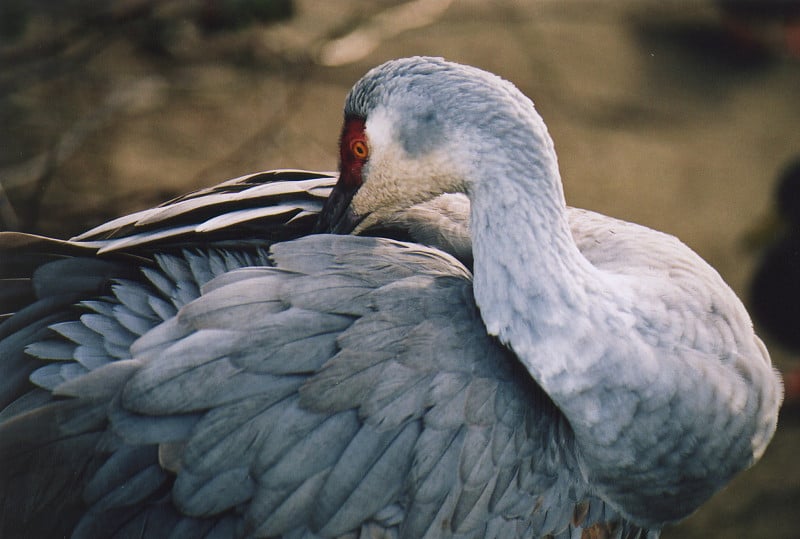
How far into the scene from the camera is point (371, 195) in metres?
2.26

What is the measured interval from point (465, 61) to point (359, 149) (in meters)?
3.47

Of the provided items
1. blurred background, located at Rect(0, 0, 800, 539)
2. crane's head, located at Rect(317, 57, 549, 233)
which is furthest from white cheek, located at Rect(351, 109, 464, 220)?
blurred background, located at Rect(0, 0, 800, 539)

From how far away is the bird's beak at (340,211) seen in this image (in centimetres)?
229

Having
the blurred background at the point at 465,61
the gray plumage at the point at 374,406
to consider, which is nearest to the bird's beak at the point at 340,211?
the gray plumage at the point at 374,406

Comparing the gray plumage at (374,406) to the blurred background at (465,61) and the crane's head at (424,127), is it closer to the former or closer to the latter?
the crane's head at (424,127)

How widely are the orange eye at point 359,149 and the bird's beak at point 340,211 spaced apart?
72 mm

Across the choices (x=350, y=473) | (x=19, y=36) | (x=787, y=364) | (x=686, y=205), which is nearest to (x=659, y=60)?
(x=686, y=205)

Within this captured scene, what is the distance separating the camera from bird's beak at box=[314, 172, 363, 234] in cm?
229

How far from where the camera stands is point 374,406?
2.00 meters

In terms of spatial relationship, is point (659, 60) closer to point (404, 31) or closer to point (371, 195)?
point (404, 31)

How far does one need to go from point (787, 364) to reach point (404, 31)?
2.86 m

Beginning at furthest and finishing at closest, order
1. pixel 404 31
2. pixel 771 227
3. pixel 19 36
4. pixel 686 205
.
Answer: pixel 404 31 → pixel 686 205 → pixel 771 227 → pixel 19 36

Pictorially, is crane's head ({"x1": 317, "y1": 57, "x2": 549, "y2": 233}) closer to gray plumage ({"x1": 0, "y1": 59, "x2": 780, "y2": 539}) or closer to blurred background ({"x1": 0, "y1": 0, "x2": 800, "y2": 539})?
gray plumage ({"x1": 0, "y1": 59, "x2": 780, "y2": 539})

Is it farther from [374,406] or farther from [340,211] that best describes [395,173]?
[374,406]
